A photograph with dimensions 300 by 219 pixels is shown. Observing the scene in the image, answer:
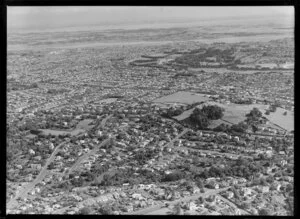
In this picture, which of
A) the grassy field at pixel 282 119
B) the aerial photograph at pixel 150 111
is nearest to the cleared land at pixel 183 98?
the aerial photograph at pixel 150 111

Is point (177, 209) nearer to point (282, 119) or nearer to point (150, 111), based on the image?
point (150, 111)

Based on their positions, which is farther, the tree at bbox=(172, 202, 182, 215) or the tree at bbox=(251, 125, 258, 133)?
the tree at bbox=(251, 125, 258, 133)

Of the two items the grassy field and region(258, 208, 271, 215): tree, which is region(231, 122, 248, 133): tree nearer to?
the grassy field

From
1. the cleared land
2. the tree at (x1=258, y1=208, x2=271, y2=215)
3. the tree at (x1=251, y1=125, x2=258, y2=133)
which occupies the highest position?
the cleared land

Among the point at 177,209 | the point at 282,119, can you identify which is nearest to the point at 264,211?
the point at 177,209

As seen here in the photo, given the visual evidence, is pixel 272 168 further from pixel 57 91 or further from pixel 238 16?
pixel 57 91

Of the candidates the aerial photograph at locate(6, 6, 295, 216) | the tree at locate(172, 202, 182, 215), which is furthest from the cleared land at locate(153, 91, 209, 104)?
the tree at locate(172, 202, 182, 215)

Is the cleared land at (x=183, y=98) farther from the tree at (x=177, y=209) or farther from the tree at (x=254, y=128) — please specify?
the tree at (x=177, y=209)
